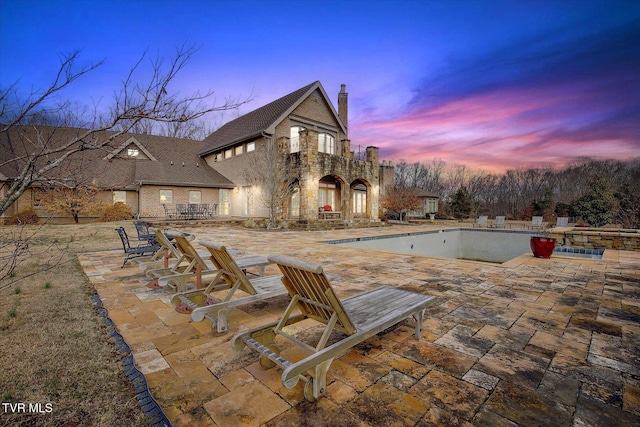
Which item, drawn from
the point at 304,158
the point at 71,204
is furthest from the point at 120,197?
the point at 304,158

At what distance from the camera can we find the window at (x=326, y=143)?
76.1 feet

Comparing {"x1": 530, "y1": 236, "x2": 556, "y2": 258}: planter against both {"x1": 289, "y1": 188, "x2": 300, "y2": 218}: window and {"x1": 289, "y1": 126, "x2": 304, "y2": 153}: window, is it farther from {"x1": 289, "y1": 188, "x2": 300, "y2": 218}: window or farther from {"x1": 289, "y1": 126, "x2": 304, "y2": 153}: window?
{"x1": 289, "y1": 126, "x2": 304, "y2": 153}: window

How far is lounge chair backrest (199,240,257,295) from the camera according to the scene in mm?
3205

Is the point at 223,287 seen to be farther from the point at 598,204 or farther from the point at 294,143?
the point at 598,204

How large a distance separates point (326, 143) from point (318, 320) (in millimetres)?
22380

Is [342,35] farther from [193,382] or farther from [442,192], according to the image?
[442,192]

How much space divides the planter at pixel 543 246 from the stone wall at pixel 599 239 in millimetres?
3865

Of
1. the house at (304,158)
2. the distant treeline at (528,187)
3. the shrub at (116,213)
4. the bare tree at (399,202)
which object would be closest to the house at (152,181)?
the shrub at (116,213)

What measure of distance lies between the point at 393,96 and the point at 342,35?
1102 cm

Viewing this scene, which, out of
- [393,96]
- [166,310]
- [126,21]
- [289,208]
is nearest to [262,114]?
[289,208]

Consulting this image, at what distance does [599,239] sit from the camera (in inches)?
397

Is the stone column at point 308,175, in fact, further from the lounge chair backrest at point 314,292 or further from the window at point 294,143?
the lounge chair backrest at point 314,292

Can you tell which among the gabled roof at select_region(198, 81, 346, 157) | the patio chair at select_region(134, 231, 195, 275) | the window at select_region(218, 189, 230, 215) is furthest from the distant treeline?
the window at select_region(218, 189, 230, 215)

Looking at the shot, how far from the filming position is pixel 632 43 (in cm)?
1504
